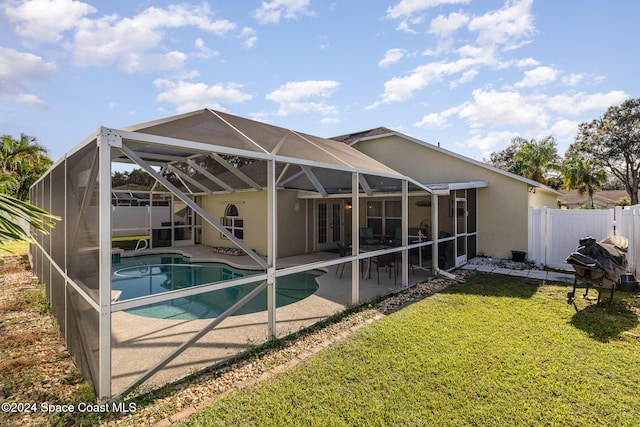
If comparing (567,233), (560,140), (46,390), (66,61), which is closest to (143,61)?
(66,61)

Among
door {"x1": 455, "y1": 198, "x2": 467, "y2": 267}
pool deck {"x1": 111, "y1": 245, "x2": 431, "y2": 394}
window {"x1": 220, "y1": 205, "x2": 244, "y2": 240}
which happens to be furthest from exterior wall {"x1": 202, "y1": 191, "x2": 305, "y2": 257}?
door {"x1": 455, "y1": 198, "x2": 467, "y2": 267}

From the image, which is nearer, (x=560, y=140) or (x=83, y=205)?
(x=83, y=205)

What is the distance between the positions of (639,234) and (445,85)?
845 cm

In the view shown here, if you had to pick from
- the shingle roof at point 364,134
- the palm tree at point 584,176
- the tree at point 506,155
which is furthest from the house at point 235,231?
the tree at point 506,155

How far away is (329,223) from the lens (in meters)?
15.4

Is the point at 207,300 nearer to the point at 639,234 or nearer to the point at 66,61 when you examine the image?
the point at 66,61

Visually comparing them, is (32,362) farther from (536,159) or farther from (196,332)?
(536,159)

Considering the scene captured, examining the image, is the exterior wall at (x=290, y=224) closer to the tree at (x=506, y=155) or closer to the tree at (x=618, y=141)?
the tree at (x=618, y=141)

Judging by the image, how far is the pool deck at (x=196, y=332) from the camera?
13.7ft

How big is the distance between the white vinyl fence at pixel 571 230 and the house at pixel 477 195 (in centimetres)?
40

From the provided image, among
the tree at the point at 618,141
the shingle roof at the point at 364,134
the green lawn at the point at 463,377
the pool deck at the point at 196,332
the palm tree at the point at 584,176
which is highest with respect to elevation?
the tree at the point at 618,141

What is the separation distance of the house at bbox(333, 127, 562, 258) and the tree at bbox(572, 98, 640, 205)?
72.8ft

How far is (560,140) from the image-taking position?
33.6 meters

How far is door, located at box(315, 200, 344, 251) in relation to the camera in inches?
588
